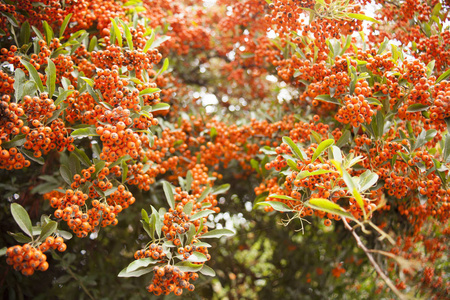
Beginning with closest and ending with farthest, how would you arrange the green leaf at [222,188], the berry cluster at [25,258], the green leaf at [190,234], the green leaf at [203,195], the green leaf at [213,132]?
the berry cluster at [25,258]
the green leaf at [190,234]
the green leaf at [203,195]
the green leaf at [222,188]
the green leaf at [213,132]

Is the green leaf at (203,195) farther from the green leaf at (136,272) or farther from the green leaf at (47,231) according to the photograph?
the green leaf at (47,231)

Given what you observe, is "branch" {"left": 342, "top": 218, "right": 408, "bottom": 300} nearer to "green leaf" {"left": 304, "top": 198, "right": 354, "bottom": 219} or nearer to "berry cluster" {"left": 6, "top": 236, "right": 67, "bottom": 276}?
"green leaf" {"left": 304, "top": 198, "right": 354, "bottom": 219}

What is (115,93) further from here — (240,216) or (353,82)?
(240,216)

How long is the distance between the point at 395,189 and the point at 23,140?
8.55ft

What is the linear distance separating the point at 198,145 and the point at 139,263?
1942 mm

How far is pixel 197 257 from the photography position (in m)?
2.03

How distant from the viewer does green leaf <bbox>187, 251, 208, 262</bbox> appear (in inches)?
78.4

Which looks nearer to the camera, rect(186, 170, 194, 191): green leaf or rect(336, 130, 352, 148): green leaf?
rect(336, 130, 352, 148): green leaf

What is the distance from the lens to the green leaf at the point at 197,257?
1.99 meters

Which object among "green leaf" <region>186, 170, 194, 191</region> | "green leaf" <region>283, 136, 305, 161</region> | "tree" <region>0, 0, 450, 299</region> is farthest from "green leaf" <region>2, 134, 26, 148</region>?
"green leaf" <region>283, 136, 305, 161</region>

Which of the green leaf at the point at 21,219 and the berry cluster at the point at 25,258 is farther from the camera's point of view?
the green leaf at the point at 21,219

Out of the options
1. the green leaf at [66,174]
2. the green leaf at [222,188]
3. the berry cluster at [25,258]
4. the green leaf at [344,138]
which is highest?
the green leaf at [344,138]

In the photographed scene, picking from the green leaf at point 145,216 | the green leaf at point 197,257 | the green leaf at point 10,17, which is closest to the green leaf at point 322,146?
the green leaf at point 197,257

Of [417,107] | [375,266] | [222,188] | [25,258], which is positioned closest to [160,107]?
[222,188]
